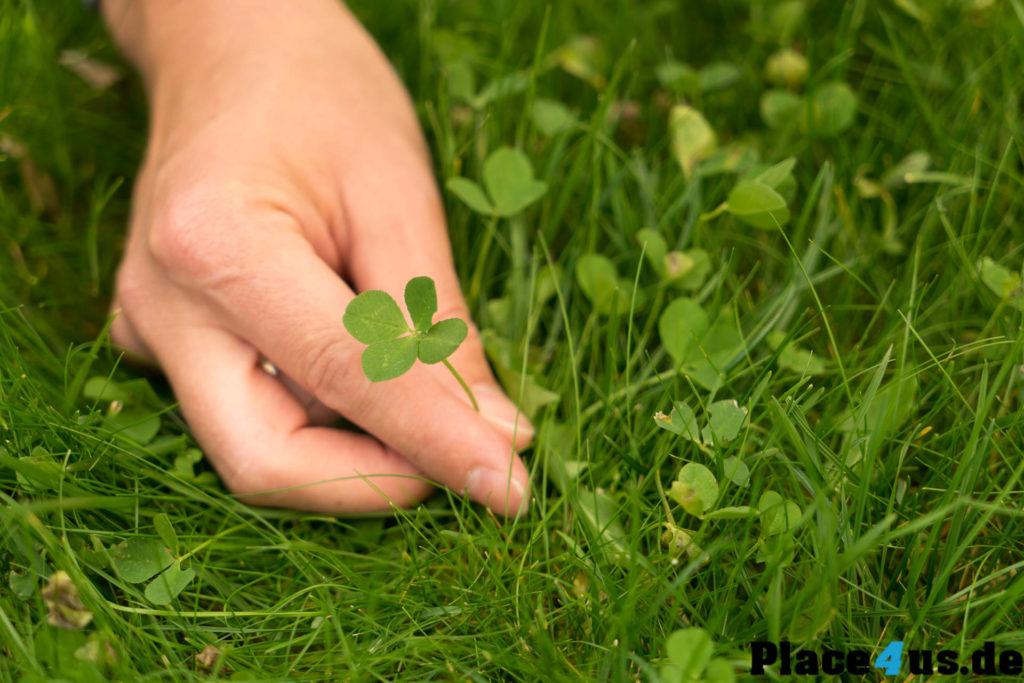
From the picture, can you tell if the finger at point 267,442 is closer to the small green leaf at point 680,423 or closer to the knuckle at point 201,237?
the knuckle at point 201,237

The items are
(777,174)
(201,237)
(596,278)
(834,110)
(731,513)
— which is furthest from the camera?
(834,110)

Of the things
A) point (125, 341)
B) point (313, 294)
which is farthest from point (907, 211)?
point (125, 341)

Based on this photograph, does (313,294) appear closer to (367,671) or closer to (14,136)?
(367,671)

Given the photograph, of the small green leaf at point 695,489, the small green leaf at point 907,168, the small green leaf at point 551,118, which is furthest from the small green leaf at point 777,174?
the small green leaf at point 695,489

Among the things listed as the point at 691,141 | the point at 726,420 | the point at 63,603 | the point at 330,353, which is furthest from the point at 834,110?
the point at 63,603

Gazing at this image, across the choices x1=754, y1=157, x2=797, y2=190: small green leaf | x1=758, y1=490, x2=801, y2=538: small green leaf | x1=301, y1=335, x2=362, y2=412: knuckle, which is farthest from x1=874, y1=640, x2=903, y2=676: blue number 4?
x1=301, y1=335, x2=362, y2=412: knuckle

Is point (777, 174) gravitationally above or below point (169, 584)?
above

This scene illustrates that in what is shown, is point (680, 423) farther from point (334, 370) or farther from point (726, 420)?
point (334, 370)
